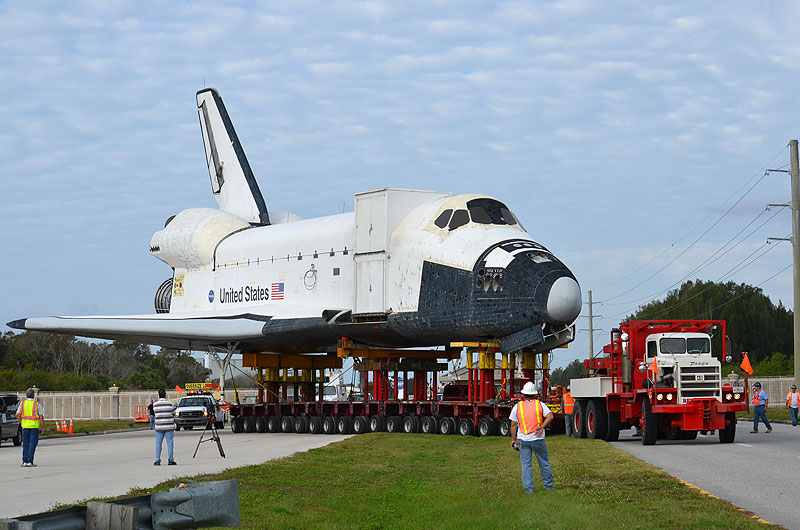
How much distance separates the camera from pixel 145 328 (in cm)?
3014

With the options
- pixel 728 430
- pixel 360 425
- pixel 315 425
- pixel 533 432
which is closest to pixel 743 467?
pixel 533 432

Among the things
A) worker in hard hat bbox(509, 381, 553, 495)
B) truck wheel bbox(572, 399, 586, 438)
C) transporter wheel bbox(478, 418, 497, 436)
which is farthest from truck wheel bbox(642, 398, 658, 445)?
worker in hard hat bbox(509, 381, 553, 495)

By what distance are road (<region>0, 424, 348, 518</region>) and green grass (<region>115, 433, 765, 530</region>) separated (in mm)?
1211

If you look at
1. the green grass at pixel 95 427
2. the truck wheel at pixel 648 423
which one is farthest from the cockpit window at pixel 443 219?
the green grass at pixel 95 427

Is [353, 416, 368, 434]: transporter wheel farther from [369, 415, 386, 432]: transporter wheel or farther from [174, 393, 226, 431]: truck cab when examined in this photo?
[174, 393, 226, 431]: truck cab

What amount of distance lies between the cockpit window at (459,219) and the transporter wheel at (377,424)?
5713 mm

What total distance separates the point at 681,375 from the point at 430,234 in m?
7.47

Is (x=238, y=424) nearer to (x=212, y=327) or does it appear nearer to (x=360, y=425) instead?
(x=212, y=327)

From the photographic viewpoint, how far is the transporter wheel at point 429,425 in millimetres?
25719

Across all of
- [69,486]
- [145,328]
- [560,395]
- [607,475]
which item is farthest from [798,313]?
[69,486]

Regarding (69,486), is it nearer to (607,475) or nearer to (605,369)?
(607,475)

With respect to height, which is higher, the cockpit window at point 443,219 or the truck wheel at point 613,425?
the cockpit window at point 443,219

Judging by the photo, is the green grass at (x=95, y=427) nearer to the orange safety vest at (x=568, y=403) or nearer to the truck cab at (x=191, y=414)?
the truck cab at (x=191, y=414)

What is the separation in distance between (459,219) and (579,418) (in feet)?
18.5
